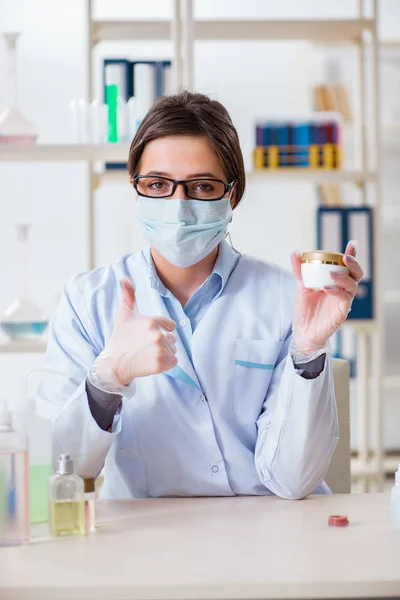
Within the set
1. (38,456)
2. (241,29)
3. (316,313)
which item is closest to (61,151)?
(241,29)

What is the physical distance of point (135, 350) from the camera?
4.38ft

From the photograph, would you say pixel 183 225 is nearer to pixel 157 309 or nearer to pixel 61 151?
pixel 157 309

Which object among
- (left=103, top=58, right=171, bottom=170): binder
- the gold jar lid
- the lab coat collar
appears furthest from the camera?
(left=103, top=58, right=171, bottom=170): binder

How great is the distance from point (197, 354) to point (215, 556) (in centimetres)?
54

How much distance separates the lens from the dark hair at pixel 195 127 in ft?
5.24

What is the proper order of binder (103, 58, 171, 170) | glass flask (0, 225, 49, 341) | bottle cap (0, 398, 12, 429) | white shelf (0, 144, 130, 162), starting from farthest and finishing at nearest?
binder (103, 58, 171, 170)
glass flask (0, 225, 49, 341)
white shelf (0, 144, 130, 162)
bottle cap (0, 398, 12, 429)

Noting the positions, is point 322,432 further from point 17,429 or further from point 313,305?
point 17,429

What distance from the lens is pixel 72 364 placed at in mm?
1581

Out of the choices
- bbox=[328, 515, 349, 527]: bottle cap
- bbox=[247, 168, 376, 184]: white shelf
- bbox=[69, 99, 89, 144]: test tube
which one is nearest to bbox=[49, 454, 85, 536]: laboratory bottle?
bbox=[328, 515, 349, 527]: bottle cap

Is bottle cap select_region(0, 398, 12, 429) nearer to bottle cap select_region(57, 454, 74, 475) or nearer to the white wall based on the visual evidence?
bottle cap select_region(57, 454, 74, 475)

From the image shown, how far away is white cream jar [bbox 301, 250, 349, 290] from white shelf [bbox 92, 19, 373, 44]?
2124mm

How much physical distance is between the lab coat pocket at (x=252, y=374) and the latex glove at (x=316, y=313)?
0.16m

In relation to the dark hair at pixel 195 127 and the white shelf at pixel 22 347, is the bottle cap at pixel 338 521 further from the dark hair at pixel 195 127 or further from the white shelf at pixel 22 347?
the white shelf at pixel 22 347

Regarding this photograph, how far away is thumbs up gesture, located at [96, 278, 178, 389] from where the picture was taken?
1331mm
